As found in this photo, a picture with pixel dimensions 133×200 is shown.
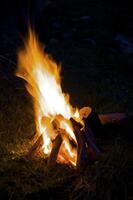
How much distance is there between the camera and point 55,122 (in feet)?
16.5

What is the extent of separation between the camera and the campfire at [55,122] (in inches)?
191

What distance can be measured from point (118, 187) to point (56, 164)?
2.98 ft

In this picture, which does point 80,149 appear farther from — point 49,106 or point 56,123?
point 49,106

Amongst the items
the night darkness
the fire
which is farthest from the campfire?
the night darkness

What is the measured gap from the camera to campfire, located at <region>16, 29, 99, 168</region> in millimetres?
4842

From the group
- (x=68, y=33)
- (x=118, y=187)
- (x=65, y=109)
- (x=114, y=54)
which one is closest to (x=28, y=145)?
(x=65, y=109)

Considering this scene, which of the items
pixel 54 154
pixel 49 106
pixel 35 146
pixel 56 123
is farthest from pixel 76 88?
pixel 54 154

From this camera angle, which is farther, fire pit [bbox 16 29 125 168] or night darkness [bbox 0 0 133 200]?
fire pit [bbox 16 29 125 168]

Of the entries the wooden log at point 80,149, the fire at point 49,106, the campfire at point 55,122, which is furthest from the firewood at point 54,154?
the wooden log at point 80,149

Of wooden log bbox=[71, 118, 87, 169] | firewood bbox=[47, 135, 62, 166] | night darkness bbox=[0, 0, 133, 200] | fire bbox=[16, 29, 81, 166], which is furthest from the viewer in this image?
fire bbox=[16, 29, 81, 166]

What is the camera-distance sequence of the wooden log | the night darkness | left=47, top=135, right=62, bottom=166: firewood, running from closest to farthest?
the night darkness
the wooden log
left=47, top=135, right=62, bottom=166: firewood

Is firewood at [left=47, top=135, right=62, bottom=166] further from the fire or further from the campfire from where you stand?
the fire

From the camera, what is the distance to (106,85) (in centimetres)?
792

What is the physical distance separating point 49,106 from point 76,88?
7.35 ft
